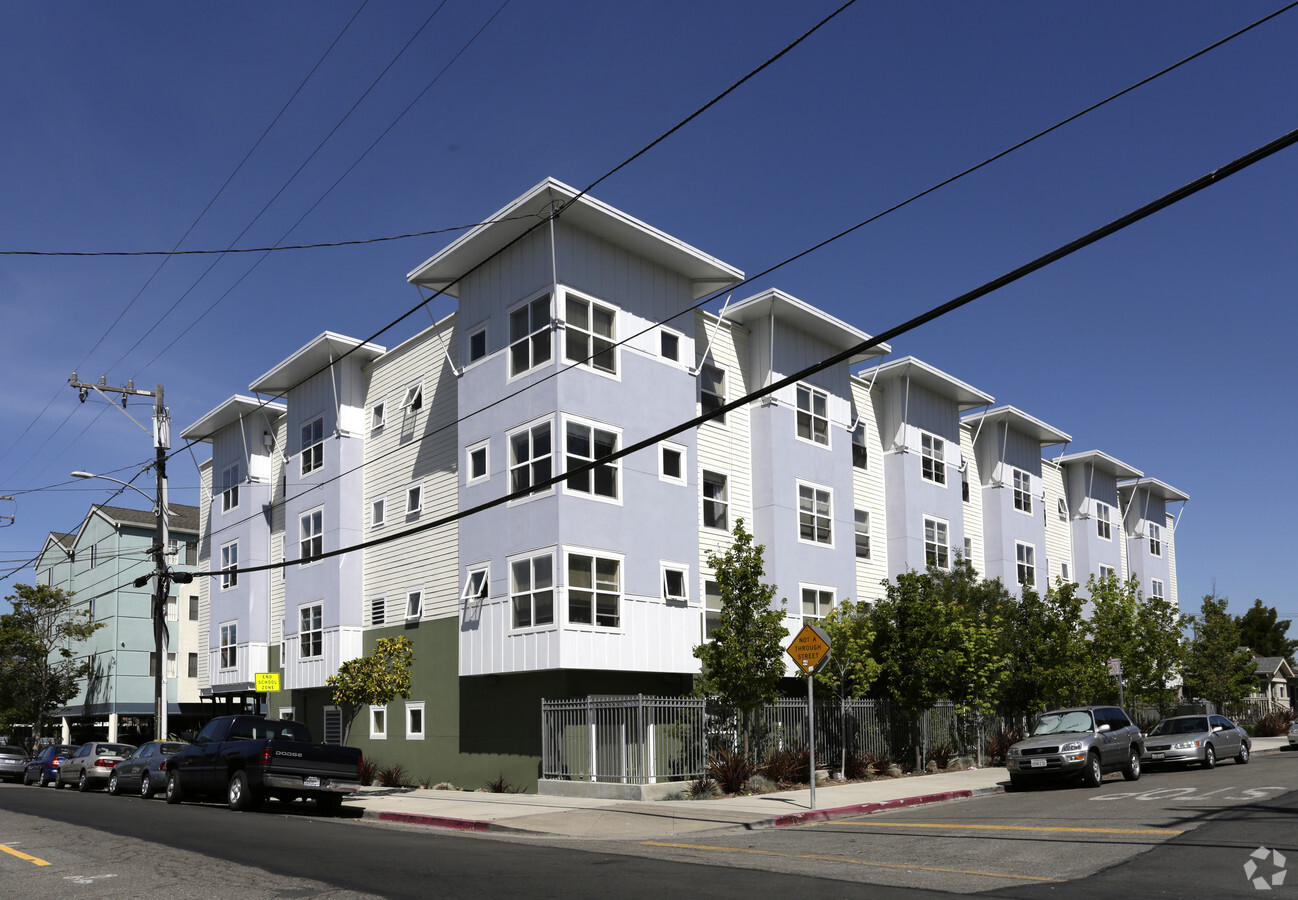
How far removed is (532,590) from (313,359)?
13.5 meters

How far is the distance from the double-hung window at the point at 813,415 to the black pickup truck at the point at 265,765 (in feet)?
53.7

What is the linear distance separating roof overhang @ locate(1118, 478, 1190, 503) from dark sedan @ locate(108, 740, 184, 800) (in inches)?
1734

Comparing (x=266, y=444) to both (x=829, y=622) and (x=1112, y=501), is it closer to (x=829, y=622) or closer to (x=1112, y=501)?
(x=829, y=622)

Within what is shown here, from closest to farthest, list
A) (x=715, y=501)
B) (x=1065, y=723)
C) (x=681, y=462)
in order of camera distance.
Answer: (x=1065, y=723)
(x=681, y=462)
(x=715, y=501)

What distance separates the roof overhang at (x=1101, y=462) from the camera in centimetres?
4794

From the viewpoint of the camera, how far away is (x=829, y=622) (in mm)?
25797

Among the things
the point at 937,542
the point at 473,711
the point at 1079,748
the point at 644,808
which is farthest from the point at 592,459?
the point at 937,542

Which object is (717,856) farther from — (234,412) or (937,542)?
(234,412)

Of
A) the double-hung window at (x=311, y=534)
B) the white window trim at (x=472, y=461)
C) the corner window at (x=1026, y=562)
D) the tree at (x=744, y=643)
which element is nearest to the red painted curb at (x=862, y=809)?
the tree at (x=744, y=643)

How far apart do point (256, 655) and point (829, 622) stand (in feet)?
65.9

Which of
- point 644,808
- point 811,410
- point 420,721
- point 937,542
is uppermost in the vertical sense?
point 811,410

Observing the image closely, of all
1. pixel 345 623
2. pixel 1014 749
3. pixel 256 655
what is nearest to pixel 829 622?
pixel 1014 749

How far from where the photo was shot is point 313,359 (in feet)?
111

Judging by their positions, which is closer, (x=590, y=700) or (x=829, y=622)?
(x=590, y=700)
